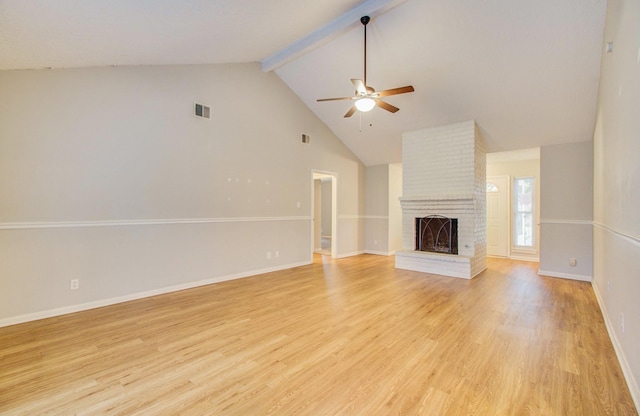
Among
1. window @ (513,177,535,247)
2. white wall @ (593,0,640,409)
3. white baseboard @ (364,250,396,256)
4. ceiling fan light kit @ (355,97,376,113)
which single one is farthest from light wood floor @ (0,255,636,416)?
white baseboard @ (364,250,396,256)

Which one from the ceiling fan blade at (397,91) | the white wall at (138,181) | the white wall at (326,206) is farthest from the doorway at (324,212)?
the ceiling fan blade at (397,91)

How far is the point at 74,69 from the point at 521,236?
8996 millimetres

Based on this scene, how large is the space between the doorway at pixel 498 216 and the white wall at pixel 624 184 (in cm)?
Result: 449

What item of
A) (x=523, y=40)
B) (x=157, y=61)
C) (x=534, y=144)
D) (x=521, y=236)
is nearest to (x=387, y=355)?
(x=523, y=40)

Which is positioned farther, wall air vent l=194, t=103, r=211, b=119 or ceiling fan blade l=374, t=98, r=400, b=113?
wall air vent l=194, t=103, r=211, b=119

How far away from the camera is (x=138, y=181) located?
383 cm

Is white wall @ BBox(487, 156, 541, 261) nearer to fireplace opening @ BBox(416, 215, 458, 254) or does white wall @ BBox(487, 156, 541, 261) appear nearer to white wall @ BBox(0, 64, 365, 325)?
fireplace opening @ BBox(416, 215, 458, 254)

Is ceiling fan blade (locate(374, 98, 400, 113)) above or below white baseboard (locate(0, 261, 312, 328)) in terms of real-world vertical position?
above

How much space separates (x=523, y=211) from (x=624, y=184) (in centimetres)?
565

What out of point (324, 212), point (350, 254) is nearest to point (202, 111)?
point (350, 254)

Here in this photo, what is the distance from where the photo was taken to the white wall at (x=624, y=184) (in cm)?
184

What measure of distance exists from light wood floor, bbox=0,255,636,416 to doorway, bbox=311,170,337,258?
3.26 meters

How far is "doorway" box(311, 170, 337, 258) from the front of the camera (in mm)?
7074

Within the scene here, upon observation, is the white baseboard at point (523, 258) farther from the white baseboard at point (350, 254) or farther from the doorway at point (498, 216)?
the white baseboard at point (350, 254)
